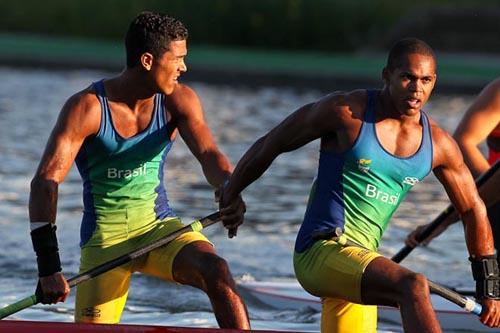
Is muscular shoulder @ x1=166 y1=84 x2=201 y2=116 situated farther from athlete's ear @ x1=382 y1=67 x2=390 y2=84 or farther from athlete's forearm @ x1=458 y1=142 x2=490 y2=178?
athlete's forearm @ x1=458 y1=142 x2=490 y2=178

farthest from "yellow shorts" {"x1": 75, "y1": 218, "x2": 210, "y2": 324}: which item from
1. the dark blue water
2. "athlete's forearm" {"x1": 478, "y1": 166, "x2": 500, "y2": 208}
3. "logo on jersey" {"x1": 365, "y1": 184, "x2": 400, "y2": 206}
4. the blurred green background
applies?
the blurred green background

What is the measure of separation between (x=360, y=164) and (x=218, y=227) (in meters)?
7.96

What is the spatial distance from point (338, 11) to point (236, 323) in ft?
106

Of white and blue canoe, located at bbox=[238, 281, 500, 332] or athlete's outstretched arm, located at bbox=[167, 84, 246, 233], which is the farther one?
white and blue canoe, located at bbox=[238, 281, 500, 332]

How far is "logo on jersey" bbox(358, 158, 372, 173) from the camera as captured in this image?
6.96 metres

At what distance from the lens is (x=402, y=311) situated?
6.49m

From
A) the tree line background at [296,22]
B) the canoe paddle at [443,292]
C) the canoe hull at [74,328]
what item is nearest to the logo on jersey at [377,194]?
the canoe paddle at [443,292]

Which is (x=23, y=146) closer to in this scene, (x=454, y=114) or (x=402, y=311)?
(x=454, y=114)

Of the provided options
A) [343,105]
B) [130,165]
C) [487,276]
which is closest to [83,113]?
[130,165]

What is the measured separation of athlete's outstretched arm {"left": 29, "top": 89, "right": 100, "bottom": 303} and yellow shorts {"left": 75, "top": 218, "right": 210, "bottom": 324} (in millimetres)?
386

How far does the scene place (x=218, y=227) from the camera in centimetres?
1485

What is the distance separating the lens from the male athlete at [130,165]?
734 centimetres

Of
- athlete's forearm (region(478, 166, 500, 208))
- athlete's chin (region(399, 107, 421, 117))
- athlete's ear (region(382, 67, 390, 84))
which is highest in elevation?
athlete's ear (region(382, 67, 390, 84))

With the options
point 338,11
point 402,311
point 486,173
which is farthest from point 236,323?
point 338,11
